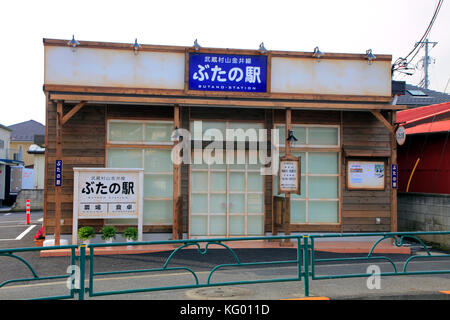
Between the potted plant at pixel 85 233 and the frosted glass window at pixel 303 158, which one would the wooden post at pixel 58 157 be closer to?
the potted plant at pixel 85 233

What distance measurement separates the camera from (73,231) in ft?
39.9

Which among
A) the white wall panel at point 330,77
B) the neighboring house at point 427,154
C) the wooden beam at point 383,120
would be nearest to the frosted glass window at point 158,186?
the white wall panel at point 330,77

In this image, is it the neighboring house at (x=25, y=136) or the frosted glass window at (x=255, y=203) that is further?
the neighboring house at (x=25, y=136)

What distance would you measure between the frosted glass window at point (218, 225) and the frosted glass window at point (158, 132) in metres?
2.88

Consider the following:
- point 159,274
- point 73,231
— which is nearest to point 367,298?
point 159,274

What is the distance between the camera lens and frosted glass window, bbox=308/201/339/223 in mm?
14289

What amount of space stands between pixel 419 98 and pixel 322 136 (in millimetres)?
15890

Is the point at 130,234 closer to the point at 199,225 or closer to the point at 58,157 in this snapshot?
the point at 199,225

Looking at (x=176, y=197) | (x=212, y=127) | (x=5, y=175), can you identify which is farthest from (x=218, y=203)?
(x=5, y=175)

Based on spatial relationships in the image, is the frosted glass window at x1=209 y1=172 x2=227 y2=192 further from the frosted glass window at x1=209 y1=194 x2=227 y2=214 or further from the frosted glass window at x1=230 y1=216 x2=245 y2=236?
the frosted glass window at x1=230 y1=216 x2=245 y2=236

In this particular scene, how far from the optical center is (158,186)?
13789 millimetres

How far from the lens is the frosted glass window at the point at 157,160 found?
45.2ft

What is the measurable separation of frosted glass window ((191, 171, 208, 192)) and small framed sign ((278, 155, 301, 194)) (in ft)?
8.21
